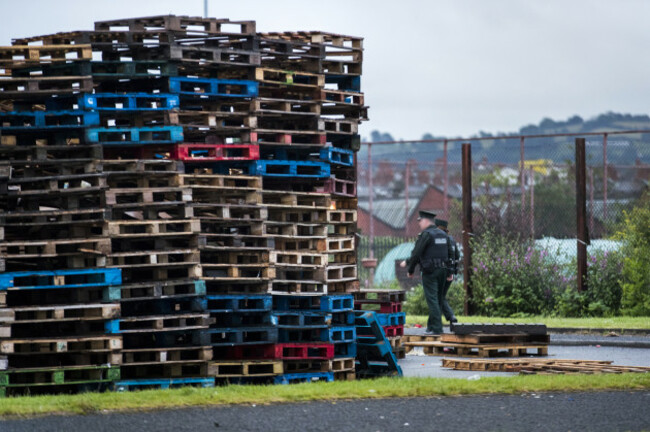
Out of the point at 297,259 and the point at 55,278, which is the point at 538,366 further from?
the point at 55,278

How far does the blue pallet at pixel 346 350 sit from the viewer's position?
1457 cm

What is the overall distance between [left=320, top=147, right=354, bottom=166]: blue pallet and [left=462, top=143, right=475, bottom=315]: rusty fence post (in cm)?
1018

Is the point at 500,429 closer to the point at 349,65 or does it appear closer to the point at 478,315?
the point at 349,65

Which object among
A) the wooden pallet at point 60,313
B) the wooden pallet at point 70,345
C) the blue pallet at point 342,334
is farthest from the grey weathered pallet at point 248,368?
the wooden pallet at point 60,313

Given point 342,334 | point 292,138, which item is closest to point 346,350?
point 342,334

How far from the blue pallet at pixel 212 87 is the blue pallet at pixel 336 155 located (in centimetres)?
118

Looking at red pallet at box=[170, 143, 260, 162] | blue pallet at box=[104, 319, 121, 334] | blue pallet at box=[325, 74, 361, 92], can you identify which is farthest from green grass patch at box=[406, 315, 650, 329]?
blue pallet at box=[104, 319, 121, 334]

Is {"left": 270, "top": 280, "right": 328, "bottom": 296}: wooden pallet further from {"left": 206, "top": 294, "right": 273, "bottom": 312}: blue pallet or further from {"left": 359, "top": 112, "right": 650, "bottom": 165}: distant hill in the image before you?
{"left": 359, "top": 112, "right": 650, "bottom": 165}: distant hill

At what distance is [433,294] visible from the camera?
19.6 metres

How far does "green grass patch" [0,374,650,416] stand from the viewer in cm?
1130

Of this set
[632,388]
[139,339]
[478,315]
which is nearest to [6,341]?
[139,339]

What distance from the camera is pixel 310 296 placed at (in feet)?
47.5

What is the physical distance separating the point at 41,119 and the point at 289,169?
3.09 meters

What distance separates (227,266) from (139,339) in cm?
133
